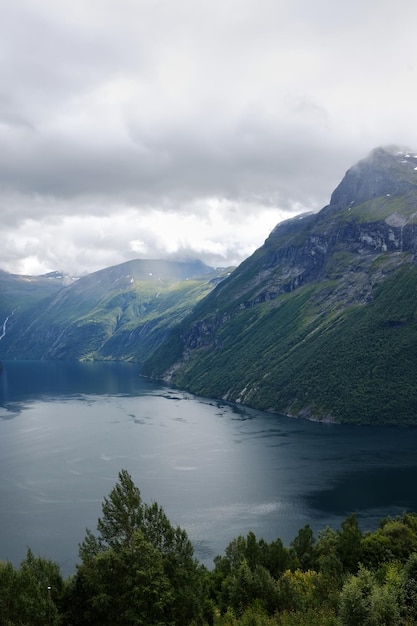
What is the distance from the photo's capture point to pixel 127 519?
49344mm

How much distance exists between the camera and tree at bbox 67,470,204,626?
44.1 meters

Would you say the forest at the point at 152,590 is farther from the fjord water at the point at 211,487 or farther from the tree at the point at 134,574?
the fjord water at the point at 211,487

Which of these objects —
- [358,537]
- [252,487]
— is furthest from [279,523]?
[358,537]

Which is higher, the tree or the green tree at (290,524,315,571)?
the tree

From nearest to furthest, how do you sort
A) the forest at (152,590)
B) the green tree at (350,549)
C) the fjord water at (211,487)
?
the forest at (152,590) → the green tree at (350,549) → the fjord water at (211,487)

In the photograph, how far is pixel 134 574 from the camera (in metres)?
45.2

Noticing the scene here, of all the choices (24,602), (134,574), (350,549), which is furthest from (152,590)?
(350,549)

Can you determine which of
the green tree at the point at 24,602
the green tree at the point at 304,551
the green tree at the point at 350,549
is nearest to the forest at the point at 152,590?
the green tree at the point at 24,602

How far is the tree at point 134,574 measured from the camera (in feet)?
145

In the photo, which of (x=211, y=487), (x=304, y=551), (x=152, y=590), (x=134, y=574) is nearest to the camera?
(x=152, y=590)

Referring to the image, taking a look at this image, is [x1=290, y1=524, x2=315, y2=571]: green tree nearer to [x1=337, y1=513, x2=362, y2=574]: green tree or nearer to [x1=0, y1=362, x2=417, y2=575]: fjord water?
[x1=337, y1=513, x2=362, y2=574]: green tree

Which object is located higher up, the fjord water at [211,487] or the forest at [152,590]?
the forest at [152,590]

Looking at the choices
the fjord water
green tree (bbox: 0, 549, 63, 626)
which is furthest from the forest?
the fjord water

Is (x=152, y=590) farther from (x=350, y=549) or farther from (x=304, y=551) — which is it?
(x=304, y=551)
